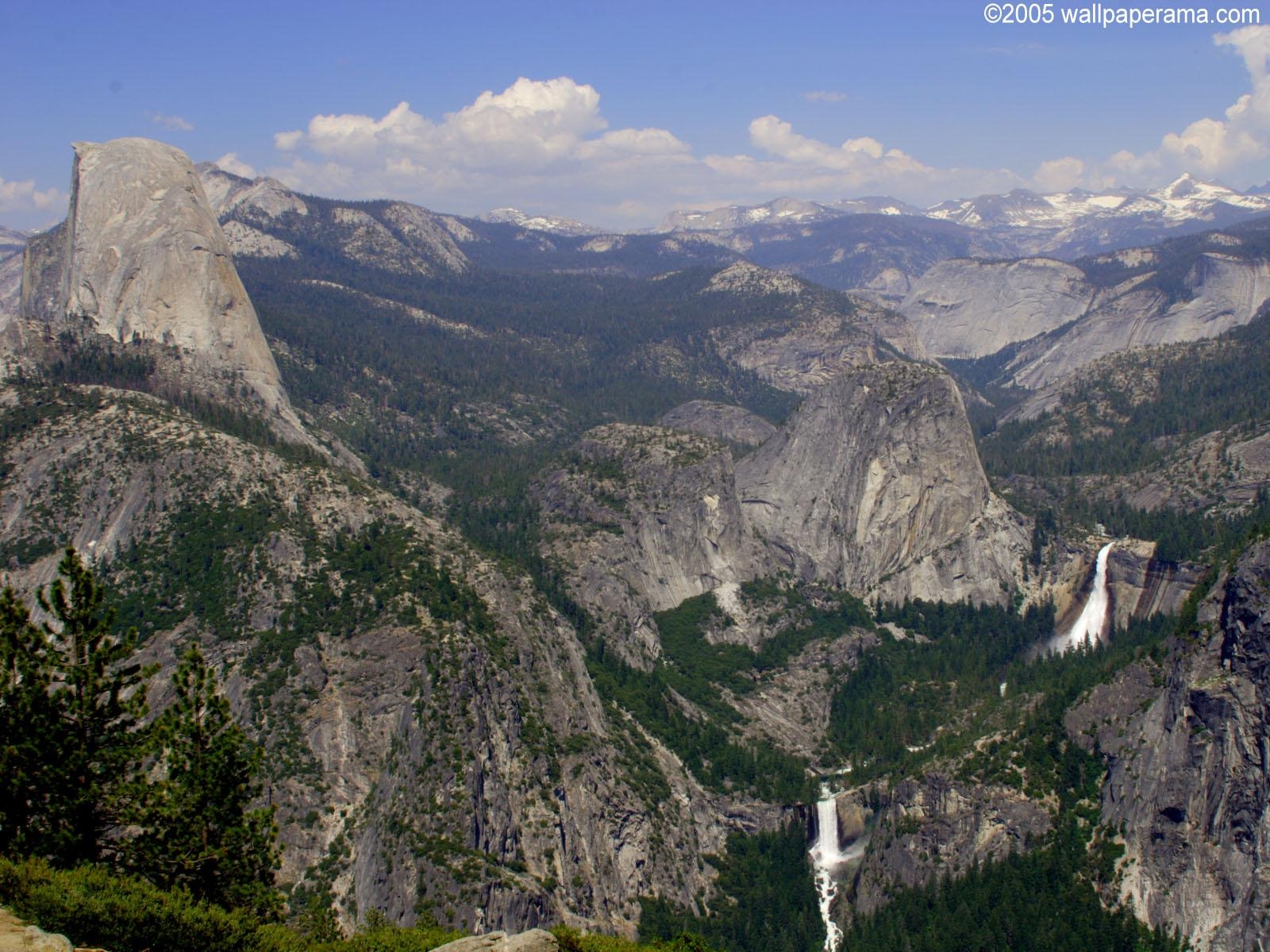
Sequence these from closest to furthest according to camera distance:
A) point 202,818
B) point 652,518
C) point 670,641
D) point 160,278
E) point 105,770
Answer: point 105,770 < point 202,818 < point 670,641 < point 160,278 < point 652,518

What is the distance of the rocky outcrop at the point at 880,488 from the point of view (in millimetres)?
146500

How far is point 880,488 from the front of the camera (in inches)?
5974

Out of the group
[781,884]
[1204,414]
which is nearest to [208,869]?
[781,884]

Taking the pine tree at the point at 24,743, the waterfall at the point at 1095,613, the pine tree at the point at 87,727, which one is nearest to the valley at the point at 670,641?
the waterfall at the point at 1095,613

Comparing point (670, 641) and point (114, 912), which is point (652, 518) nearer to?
point (670, 641)

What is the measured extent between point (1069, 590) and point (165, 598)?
11003 centimetres

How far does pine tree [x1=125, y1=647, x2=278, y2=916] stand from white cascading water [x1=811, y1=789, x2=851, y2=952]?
60.9 meters

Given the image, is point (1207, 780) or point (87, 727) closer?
point (87, 727)

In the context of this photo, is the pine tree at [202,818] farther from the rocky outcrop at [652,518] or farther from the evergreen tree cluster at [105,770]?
the rocky outcrop at [652,518]

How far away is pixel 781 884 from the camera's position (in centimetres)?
8894

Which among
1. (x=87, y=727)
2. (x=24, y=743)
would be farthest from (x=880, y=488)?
(x=24, y=743)

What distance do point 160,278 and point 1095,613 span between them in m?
128

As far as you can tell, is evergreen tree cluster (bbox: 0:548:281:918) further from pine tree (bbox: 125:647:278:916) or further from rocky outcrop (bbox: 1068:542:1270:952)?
rocky outcrop (bbox: 1068:542:1270:952)

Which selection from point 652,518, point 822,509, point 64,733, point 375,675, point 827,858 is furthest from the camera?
point 822,509
